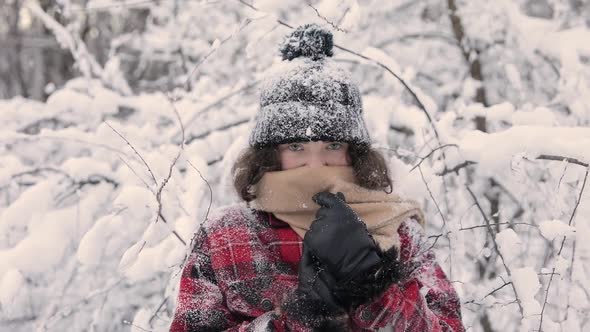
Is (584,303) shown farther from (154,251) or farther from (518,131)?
(154,251)

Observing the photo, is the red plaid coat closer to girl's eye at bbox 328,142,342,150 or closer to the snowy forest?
the snowy forest

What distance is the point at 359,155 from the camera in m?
1.70

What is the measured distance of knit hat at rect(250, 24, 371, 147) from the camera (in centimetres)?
155

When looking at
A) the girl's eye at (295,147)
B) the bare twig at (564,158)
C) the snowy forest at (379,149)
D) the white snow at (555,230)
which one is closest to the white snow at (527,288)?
the snowy forest at (379,149)

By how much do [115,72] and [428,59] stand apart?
255 centimetres

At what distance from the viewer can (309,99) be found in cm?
157

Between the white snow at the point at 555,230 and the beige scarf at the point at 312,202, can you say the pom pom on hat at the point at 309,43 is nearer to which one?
the beige scarf at the point at 312,202

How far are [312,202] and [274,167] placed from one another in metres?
0.18

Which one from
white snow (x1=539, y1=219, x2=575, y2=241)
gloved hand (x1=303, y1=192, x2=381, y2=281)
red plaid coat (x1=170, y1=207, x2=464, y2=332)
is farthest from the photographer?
white snow (x1=539, y1=219, x2=575, y2=241)

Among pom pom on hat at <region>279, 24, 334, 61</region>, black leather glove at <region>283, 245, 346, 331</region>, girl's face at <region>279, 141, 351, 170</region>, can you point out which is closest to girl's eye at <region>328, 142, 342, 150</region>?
girl's face at <region>279, 141, 351, 170</region>

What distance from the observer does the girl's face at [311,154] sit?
1592 mm

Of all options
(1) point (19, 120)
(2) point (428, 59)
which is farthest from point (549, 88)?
(1) point (19, 120)

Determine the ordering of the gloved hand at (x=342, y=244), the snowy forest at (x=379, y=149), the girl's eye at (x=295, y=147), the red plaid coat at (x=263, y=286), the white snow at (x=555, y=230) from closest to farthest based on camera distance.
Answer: the gloved hand at (x=342, y=244) → the red plaid coat at (x=263, y=286) → the white snow at (x=555, y=230) → the girl's eye at (x=295, y=147) → the snowy forest at (x=379, y=149)

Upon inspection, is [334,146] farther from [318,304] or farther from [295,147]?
[318,304]
